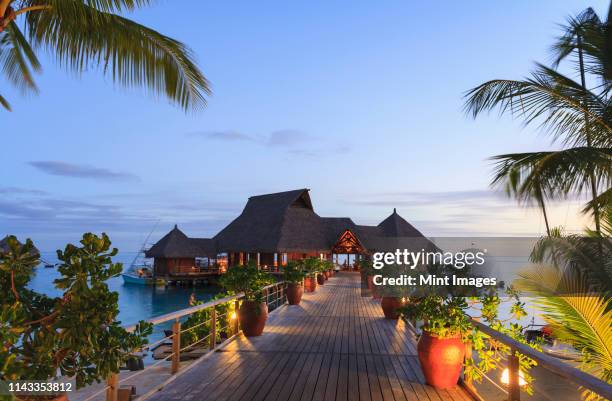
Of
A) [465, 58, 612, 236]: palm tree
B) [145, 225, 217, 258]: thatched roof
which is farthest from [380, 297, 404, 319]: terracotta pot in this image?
[145, 225, 217, 258]: thatched roof

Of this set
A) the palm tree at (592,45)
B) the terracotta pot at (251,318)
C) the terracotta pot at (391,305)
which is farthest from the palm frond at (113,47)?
the terracotta pot at (391,305)

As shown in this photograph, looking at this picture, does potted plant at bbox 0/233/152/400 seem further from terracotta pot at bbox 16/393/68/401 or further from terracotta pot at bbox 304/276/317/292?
terracotta pot at bbox 304/276/317/292

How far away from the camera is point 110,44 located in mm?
4426

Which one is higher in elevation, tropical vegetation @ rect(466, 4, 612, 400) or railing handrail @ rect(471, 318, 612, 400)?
tropical vegetation @ rect(466, 4, 612, 400)

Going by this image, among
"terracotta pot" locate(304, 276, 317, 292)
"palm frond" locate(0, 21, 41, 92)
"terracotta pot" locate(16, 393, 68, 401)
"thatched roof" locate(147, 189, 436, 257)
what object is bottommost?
"terracotta pot" locate(304, 276, 317, 292)

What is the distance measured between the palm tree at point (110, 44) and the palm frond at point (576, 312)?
4.51 m

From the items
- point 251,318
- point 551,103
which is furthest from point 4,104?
point 551,103

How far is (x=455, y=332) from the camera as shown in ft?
14.9

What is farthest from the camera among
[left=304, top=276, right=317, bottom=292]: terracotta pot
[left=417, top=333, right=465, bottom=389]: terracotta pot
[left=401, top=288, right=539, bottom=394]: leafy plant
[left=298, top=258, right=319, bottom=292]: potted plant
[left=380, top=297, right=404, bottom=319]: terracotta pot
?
[left=304, top=276, right=317, bottom=292]: terracotta pot

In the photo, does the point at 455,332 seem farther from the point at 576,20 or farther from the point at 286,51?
the point at 286,51

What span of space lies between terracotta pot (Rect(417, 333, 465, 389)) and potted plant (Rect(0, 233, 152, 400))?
3503 millimetres

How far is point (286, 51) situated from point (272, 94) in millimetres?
7008

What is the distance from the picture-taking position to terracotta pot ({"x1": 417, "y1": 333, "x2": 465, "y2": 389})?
4.52 m

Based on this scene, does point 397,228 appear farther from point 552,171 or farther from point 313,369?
point 313,369
